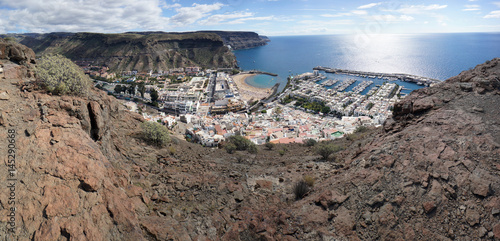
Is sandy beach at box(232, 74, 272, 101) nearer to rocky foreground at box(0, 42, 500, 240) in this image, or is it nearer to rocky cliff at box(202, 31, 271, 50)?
rocky foreground at box(0, 42, 500, 240)

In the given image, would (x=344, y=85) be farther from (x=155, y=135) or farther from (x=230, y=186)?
(x=230, y=186)

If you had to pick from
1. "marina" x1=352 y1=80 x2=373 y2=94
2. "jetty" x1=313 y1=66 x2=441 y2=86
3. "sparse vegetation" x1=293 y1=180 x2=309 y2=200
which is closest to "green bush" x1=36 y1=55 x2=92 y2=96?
"sparse vegetation" x1=293 y1=180 x2=309 y2=200

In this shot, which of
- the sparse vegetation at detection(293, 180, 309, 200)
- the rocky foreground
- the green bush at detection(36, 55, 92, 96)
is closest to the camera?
the rocky foreground

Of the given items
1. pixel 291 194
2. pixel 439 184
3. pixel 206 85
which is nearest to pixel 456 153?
pixel 439 184

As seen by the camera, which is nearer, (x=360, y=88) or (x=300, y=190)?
(x=300, y=190)

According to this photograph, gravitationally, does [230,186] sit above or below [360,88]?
above

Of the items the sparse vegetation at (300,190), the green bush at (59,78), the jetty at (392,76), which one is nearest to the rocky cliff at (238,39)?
the jetty at (392,76)

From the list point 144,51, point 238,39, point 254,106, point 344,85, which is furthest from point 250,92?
point 238,39
